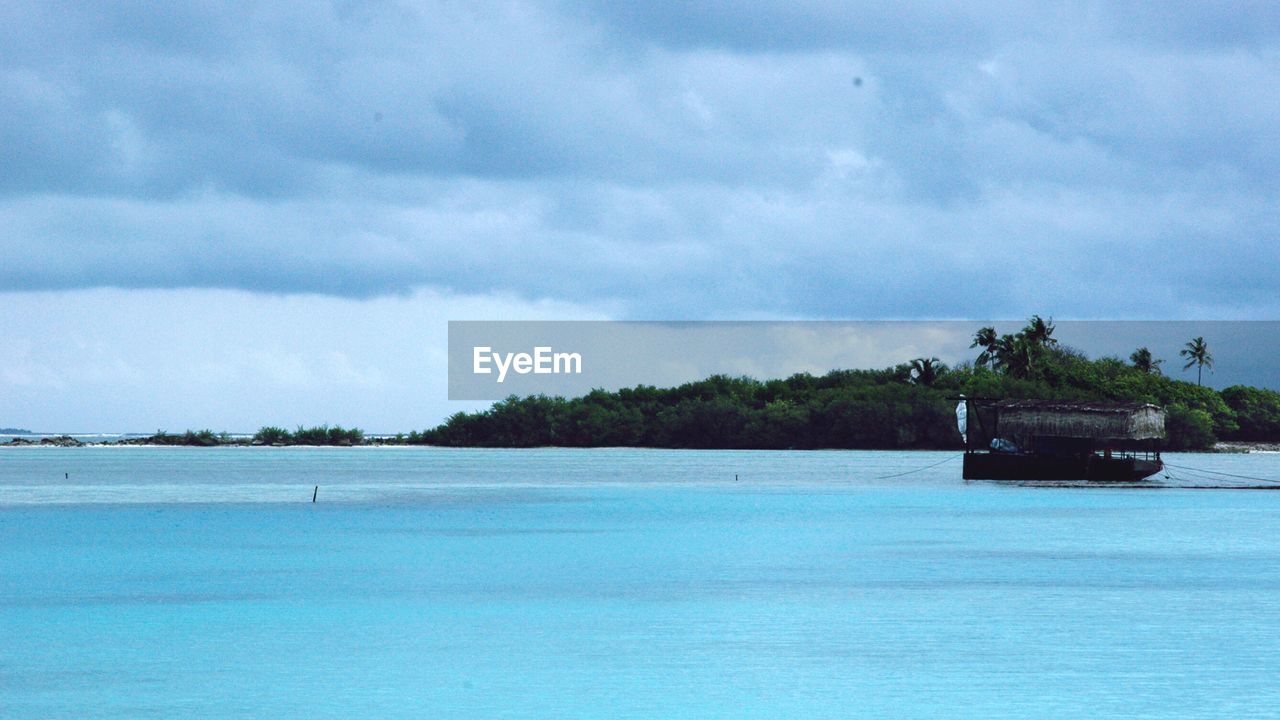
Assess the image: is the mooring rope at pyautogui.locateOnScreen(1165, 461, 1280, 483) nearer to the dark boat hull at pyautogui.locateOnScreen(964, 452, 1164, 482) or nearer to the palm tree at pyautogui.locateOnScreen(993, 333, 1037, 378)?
the dark boat hull at pyautogui.locateOnScreen(964, 452, 1164, 482)

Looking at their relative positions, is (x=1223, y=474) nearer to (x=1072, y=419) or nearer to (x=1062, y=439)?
(x=1062, y=439)

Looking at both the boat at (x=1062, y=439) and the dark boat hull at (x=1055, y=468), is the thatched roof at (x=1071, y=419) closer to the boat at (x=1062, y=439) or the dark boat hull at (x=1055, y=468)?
the boat at (x=1062, y=439)

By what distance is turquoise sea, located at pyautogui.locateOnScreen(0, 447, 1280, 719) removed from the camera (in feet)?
51.3

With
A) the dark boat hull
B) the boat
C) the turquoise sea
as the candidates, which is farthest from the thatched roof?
the turquoise sea

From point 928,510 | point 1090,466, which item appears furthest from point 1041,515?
A: point 1090,466

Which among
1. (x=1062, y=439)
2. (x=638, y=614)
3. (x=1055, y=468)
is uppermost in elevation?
(x=1062, y=439)

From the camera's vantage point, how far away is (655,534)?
41.6 m

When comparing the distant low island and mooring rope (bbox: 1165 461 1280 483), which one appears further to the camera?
the distant low island

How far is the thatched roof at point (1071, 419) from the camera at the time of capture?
67750 mm

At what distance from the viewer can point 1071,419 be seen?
6850 centimetres

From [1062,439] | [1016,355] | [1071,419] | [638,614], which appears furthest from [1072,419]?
[1016,355]

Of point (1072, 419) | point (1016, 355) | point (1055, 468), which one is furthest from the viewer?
point (1016, 355)

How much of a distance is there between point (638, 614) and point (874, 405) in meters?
127

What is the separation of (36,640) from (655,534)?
23.8 m
